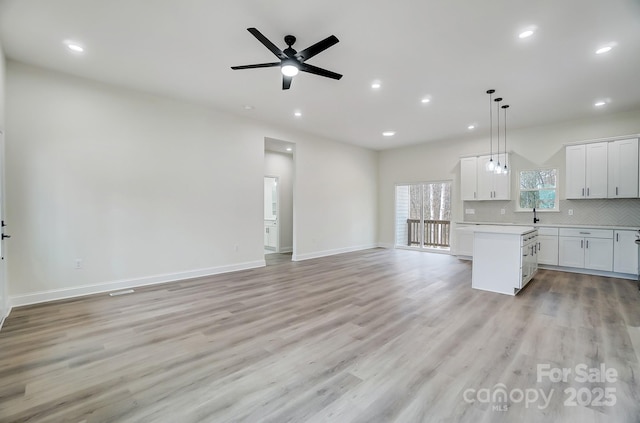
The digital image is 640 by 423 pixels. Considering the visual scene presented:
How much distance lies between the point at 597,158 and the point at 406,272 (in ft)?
14.2

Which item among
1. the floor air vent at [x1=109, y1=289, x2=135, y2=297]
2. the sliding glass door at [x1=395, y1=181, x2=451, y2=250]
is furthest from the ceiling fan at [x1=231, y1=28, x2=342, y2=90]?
the sliding glass door at [x1=395, y1=181, x2=451, y2=250]

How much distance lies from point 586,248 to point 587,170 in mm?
1547

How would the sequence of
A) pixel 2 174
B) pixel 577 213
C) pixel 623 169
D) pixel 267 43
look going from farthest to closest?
1. pixel 577 213
2. pixel 623 169
3. pixel 2 174
4. pixel 267 43

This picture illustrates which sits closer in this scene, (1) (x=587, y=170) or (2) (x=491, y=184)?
(1) (x=587, y=170)

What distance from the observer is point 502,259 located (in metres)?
4.32

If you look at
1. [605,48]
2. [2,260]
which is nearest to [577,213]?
[605,48]

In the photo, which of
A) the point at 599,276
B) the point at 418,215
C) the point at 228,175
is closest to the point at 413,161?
the point at 418,215

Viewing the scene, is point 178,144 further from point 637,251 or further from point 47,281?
point 637,251

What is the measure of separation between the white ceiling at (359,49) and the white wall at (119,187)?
1.39 feet

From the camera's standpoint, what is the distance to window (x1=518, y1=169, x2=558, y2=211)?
6.29 metres

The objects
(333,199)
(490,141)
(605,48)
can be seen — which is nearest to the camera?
(605,48)

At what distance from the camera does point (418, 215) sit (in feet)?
28.8

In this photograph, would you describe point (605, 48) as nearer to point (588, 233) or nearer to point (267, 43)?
point (588, 233)

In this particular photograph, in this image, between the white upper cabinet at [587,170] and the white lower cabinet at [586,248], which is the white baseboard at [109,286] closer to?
the white lower cabinet at [586,248]
